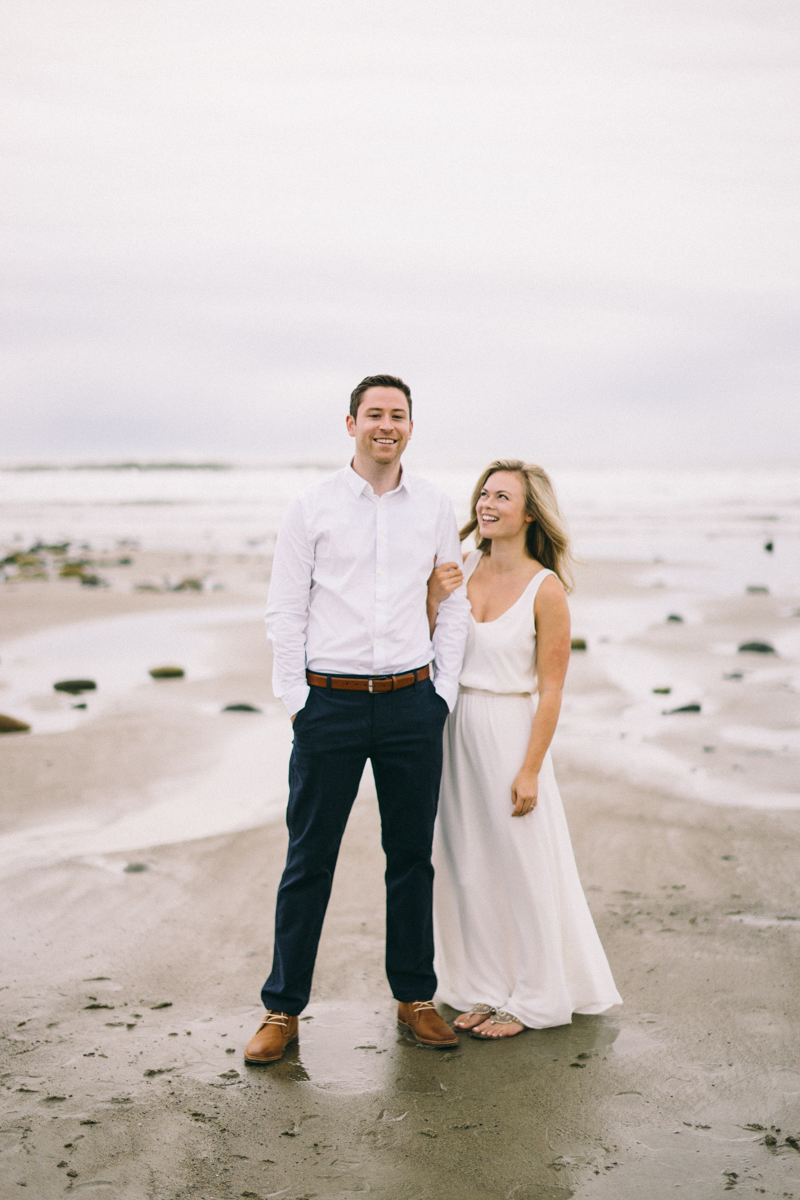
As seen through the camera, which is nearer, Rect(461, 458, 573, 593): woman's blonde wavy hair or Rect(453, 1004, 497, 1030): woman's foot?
Rect(453, 1004, 497, 1030): woman's foot

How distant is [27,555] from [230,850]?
16010 mm

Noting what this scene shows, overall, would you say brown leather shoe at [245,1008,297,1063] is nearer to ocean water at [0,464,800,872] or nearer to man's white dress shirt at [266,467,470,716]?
man's white dress shirt at [266,467,470,716]

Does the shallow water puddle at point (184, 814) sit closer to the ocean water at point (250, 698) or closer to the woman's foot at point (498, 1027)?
the ocean water at point (250, 698)

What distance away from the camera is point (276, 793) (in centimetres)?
669

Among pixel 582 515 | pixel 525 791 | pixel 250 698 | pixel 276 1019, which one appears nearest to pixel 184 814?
pixel 276 1019

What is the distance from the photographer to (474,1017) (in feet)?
13.4

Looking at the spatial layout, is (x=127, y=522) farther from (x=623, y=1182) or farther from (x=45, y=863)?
(x=623, y=1182)

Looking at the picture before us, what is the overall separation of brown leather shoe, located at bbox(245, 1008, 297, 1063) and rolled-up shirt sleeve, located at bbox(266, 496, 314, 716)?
1.18 metres

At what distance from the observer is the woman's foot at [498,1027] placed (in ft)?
13.0

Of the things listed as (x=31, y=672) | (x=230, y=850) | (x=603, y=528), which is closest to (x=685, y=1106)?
(x=230, y=850)

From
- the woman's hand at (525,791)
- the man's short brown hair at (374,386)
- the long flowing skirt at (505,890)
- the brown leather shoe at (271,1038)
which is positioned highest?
the man's short brown hair at (374,386)

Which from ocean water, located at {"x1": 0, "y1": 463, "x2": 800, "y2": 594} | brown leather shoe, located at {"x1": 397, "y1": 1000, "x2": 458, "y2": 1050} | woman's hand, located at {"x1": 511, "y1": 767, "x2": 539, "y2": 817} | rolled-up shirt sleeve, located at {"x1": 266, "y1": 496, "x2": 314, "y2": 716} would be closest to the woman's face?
rolled-up shirt sleeve, located at {"x1": 266, "y1": 496, "x2": 314, "y2": 716}

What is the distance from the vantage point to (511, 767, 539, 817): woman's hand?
13.2 ft

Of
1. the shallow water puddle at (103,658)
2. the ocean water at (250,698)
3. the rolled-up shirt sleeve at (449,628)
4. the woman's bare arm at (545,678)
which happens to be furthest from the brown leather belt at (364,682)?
the shallow water puddle at (103,658)
